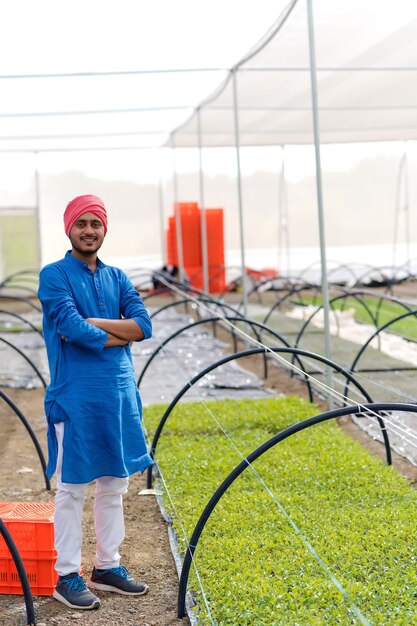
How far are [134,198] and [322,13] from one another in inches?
458

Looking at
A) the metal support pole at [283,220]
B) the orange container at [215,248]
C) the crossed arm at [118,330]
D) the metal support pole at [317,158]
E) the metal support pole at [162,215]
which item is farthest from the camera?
the metal support pole at [162,215]

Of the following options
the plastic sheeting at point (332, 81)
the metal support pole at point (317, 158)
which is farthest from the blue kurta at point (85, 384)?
the plastic sheeting at point (332, 81)

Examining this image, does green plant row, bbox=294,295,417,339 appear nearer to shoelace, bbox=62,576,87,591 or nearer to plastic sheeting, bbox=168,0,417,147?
plastic sheeting, bbox=168,0,417,147

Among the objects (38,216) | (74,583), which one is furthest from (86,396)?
(38,216)

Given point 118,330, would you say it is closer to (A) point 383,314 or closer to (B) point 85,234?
(B) point 85,234

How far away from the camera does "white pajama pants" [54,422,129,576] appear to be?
3449 millimetres

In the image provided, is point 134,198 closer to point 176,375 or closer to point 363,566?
point 176,375

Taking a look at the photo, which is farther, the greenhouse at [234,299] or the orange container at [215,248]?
the orange container at [215,248]

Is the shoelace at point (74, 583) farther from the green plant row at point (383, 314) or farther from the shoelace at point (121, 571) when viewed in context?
the green plant row at point (383, 314)

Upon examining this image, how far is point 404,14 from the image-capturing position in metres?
6.29

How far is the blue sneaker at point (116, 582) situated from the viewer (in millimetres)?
3662

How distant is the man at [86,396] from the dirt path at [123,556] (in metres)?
0.08

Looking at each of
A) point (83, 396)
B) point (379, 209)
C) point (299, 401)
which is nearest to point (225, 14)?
point (299, 401)

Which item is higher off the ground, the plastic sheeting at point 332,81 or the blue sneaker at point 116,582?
the plastic sheeting at point 332,81
